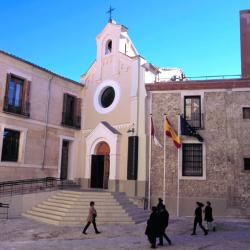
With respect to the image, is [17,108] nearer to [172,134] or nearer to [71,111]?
[71,111]

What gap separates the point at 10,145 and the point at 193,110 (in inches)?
436

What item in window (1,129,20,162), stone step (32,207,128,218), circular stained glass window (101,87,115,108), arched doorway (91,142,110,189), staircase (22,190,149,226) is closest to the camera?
staircase (22,190,149,226)

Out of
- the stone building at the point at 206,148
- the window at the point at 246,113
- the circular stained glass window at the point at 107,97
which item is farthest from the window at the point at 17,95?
the window at the point at 246,113

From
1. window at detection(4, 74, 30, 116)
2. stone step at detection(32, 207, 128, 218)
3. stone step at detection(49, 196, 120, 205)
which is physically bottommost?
stone step at detection(32, 207, 128, 218)

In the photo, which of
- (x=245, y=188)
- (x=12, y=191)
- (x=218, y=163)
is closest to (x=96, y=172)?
(x=12, y=191)

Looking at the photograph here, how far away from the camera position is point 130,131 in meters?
21.2

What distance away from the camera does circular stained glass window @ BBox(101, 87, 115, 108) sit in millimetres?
23641

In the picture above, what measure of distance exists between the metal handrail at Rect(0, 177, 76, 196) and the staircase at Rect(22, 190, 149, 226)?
5.68ft

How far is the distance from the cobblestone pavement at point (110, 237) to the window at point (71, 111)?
9.06 metres

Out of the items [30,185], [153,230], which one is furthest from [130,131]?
[153,230]

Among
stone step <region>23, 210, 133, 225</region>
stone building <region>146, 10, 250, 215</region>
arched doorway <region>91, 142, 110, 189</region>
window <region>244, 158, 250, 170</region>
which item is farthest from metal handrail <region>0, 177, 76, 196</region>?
window <region>244, 158, 250, 170</region>

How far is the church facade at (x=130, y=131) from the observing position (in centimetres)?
1930

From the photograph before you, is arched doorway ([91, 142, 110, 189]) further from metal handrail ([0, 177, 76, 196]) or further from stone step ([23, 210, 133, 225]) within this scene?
stone step ([23, 210, 133, 225])

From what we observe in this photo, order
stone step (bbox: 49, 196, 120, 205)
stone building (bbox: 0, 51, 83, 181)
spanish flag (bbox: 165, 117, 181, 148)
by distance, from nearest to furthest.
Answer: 1. stone step (bbox: 49, 196, 120, 205)
2. spanish flag (bbox: 165, 117, 181, 148)
3. stone building (bbox: 0, 51, 83, 181)
